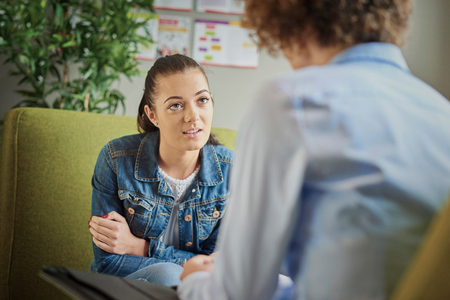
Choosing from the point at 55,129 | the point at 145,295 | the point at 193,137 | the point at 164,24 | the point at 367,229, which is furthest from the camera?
the point at 164,24

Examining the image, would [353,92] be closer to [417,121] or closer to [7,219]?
[417,121]

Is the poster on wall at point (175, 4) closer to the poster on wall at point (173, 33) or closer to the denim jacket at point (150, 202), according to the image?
the poster on wall at point (173, 33)

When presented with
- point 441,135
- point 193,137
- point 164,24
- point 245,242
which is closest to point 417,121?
point 441,135

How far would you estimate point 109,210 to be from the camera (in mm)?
1200

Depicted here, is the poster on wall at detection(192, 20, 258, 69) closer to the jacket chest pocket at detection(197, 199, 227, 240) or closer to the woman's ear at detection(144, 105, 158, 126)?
the woman's ear at detection(144, 105, 158, 126)

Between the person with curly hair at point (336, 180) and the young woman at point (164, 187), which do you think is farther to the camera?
the young woman at point (164, 187)

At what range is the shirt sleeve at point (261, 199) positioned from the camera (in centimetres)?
46

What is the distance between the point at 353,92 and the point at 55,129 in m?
1.17

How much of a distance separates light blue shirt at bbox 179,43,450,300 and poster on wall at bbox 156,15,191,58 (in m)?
2.44

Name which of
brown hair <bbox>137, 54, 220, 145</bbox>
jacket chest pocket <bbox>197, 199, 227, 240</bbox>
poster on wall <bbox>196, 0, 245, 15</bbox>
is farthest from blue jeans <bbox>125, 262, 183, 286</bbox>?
poster on wall <bbox>196, 0, 245, 15</bbox>

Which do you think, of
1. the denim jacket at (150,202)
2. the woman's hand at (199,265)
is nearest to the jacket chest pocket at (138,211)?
the denim jacket at (150,202)

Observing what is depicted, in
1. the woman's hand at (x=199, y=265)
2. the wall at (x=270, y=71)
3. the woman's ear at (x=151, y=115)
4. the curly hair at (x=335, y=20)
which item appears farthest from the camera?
the wall at (x=270, y=71)

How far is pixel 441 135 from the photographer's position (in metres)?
0.48

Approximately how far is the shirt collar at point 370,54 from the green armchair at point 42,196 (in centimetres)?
109
